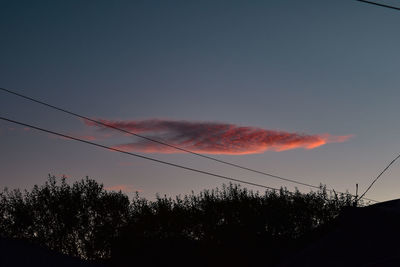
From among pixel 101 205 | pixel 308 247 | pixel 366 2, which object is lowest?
pixel 308 247

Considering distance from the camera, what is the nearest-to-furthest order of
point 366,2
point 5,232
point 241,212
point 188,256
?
point 366,2, point 188,256, point 5,232, point 241,212

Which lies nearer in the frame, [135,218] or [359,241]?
[359,241]

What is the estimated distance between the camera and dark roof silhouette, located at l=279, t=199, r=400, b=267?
30.1ft

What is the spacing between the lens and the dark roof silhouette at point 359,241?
30.1ft

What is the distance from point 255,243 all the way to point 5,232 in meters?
26.2

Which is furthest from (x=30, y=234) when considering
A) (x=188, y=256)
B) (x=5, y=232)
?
(x=188, y=256)

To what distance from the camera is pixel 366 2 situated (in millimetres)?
9859

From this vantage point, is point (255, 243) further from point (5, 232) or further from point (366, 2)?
point (366, 2)

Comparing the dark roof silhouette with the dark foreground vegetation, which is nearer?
the dark roof silhouette

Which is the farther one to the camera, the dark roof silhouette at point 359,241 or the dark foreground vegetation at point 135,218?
the dark foreground vegetation at point 135,218

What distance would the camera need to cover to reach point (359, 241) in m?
9.53

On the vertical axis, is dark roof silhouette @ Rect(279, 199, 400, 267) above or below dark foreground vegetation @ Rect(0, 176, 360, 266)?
below

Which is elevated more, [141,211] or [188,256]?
[141,211]

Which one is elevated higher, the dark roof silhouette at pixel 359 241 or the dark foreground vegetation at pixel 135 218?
the dark foreground vegetation at pixel 135 218
